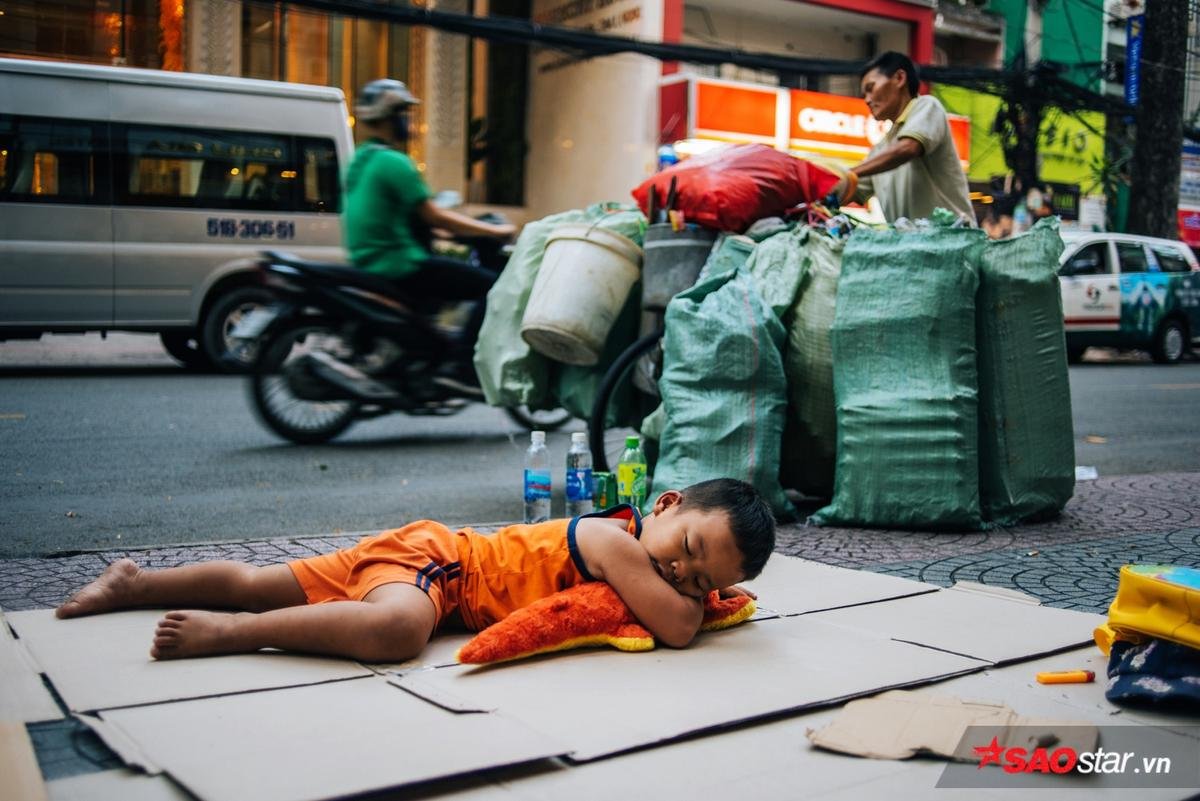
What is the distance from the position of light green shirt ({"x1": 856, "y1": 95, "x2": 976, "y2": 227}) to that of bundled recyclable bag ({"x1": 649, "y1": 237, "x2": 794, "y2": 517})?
3.88 ft

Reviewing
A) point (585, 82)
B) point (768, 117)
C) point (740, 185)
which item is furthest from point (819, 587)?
point (768, 117)

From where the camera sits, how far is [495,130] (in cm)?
1819

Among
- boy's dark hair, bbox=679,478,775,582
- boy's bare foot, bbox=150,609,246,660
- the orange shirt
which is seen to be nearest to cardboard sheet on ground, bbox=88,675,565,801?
boy's bare foot, bbox=150,609,246,660

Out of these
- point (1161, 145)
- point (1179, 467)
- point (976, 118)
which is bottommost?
point (1179, 467)

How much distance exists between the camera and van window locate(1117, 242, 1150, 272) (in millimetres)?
14867

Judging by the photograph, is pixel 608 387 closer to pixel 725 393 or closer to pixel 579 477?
pixel 579 477

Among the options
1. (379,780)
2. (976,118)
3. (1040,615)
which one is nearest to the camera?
(379,780)

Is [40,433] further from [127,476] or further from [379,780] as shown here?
[379,780]

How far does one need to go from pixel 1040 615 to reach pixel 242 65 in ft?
33.1

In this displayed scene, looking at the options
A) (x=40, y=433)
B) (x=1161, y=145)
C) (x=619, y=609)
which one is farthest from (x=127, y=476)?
(x=1161, y=145)

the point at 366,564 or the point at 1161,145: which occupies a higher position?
the point at 1161,145

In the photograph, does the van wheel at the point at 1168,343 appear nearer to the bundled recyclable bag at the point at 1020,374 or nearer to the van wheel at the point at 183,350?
the van wheel at the point at 183,350

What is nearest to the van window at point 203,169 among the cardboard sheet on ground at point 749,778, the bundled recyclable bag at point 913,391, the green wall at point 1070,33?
the bundled recyclable bag at point 913,391

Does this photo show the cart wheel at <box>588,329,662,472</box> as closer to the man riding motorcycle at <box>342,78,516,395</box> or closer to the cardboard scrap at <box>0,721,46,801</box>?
the man riding motorcycle at <box>342,78,516,395</box>
